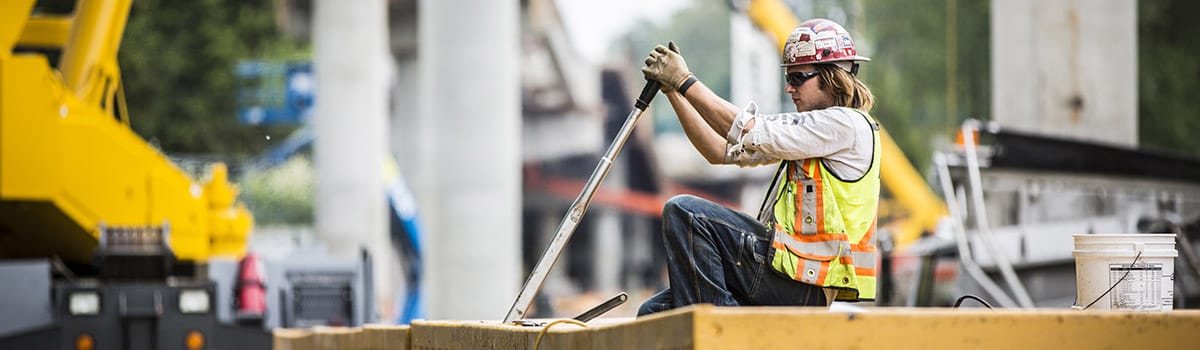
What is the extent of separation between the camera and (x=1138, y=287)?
24.7 ft

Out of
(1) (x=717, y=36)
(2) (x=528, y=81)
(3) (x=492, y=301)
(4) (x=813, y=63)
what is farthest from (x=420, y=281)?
(1) (x=717, y=36)

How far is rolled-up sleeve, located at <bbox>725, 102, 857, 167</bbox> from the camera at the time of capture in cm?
760

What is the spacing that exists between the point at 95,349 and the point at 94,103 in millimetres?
3606

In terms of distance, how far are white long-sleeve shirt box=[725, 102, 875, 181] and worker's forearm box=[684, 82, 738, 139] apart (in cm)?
3

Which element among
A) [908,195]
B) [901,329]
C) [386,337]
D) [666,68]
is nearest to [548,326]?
[666,68]

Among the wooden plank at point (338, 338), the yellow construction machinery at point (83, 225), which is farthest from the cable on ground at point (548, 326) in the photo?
the yellow construction machinery at point (83, 225)

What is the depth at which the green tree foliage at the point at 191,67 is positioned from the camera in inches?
2388

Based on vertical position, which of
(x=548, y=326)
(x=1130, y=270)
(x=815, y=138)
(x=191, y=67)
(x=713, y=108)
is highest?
(x=191, y=67)

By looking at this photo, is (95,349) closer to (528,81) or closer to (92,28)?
(92,28)

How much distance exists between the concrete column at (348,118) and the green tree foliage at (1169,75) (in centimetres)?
1695

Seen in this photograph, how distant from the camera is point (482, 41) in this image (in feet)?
102

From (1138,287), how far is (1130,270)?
0.08 meters

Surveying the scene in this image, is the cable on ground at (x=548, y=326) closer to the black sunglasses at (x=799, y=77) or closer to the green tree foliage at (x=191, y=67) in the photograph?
the black sunglasses at (x=799, y=77)

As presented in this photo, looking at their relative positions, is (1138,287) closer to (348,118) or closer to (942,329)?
(942,329)
